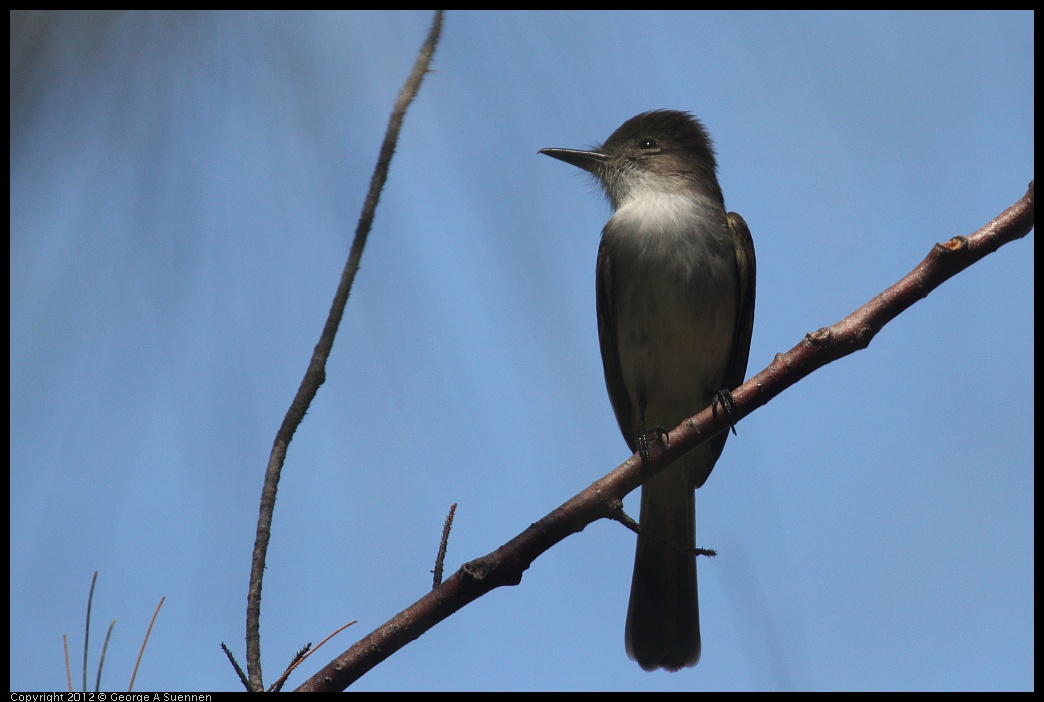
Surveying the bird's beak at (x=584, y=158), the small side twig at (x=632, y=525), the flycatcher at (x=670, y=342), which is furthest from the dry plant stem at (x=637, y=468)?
the bird's beak at (x=584, y=158)

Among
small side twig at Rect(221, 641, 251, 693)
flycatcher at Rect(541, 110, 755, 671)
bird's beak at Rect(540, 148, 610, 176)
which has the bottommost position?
small side twig at Rect(221, 641, 251, 693)

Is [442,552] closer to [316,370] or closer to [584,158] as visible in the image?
[316,370]

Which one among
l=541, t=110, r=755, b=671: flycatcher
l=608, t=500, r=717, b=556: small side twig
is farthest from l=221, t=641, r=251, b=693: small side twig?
l=541, t=110, r=755, b=671: flycatcher

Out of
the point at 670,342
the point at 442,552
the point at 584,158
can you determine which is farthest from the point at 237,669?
the point at 584,158

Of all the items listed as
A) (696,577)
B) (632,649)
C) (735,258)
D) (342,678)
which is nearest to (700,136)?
(735,258)

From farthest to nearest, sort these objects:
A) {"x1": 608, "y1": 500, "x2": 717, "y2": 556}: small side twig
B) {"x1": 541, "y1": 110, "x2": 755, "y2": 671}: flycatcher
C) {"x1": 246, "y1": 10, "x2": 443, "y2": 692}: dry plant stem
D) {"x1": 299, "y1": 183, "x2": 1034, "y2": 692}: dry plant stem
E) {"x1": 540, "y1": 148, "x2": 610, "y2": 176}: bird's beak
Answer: {"x1": 540, "y1": 148, "x2": 610, "y2": 176}: bird's beak, {"x1": 541, "y1": 110, "x2": 755, "y2": 671}: flycatcher, {"x1": 608, "y1": 500, "x2": 717, "y2": 556}: small side twig, {"x1": 299, "y1": 183, "x2": 1034, "y2": 692}: dry plant stem, {"x1": 246, "y1": 10, "x2": 443, "y2": 692}: dry plant stem

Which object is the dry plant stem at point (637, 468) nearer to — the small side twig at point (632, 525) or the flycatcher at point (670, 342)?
the small side twig at point (632, 525)

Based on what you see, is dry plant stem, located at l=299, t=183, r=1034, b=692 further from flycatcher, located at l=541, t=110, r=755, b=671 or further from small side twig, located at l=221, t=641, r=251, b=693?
flycatcher, located at l=541, t=110, r=755, b=671
